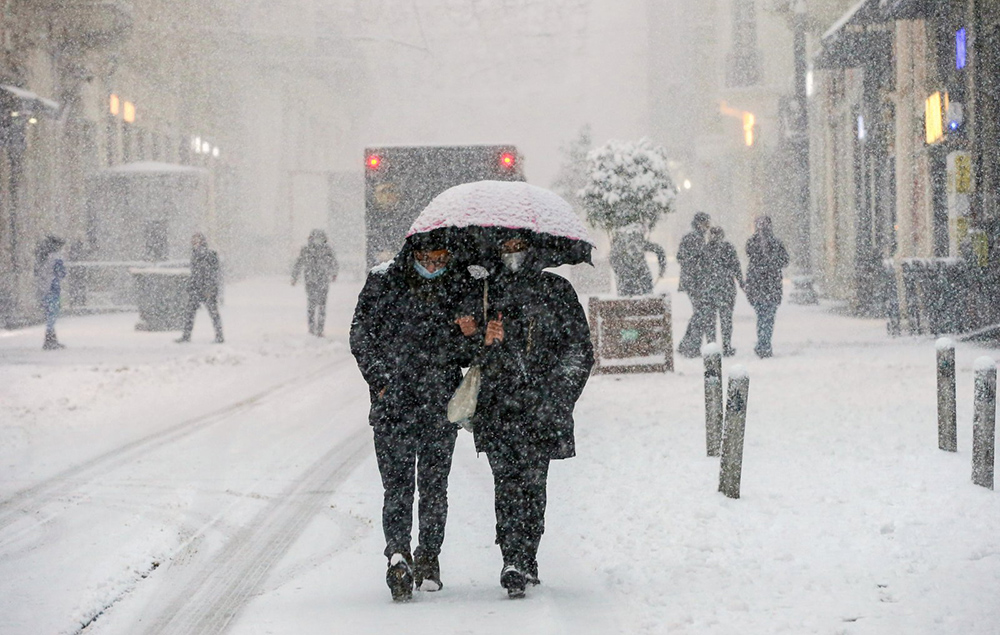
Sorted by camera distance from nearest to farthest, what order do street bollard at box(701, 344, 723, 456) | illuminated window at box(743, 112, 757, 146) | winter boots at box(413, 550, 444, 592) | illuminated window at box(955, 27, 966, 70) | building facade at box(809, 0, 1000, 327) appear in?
winter boots at box(413, 550, 444, 592) < street bollard at box(701, 344, 723, 456) < building facade at box(809, 0, 1000, 327) < illuminated window at box(955, 27, 966, 70) < illuminated window at box(743, 112, 757, 146)

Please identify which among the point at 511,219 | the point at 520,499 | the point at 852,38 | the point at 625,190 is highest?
the point at 852,38

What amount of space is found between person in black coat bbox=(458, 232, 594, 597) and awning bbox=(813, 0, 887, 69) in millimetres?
16905

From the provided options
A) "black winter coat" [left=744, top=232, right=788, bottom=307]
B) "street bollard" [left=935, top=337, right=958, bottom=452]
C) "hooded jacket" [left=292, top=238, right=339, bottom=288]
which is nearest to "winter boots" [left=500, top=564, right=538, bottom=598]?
"street bollard" [left=935, top=337, right=958, bottom=452]

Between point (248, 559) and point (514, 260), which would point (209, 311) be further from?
point (514, 260)

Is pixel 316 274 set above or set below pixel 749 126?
below

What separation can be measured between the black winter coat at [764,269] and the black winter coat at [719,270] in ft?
0.74

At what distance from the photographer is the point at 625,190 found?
2156 centimetres

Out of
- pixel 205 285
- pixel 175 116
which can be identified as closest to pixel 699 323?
pixel 205 285

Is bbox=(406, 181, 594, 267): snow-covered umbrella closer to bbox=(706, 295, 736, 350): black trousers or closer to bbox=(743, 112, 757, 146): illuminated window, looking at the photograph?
bbox=(706, 295, 736, 350): black trousers

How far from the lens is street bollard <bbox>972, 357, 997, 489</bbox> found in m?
7.47

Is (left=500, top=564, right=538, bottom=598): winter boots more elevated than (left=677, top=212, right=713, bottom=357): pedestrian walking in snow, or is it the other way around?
(left=677, top=212, right=713, bottom=357): pedestrian walking in snow

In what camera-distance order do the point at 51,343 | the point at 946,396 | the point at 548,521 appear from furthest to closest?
1. the point at 51,343
2. the point at 946,396
3. the point at 548,521

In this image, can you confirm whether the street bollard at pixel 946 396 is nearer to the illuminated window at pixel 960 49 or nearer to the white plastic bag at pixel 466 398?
the white plastic bag at pixel 466 398

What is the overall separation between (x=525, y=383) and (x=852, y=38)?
71.1 feet
